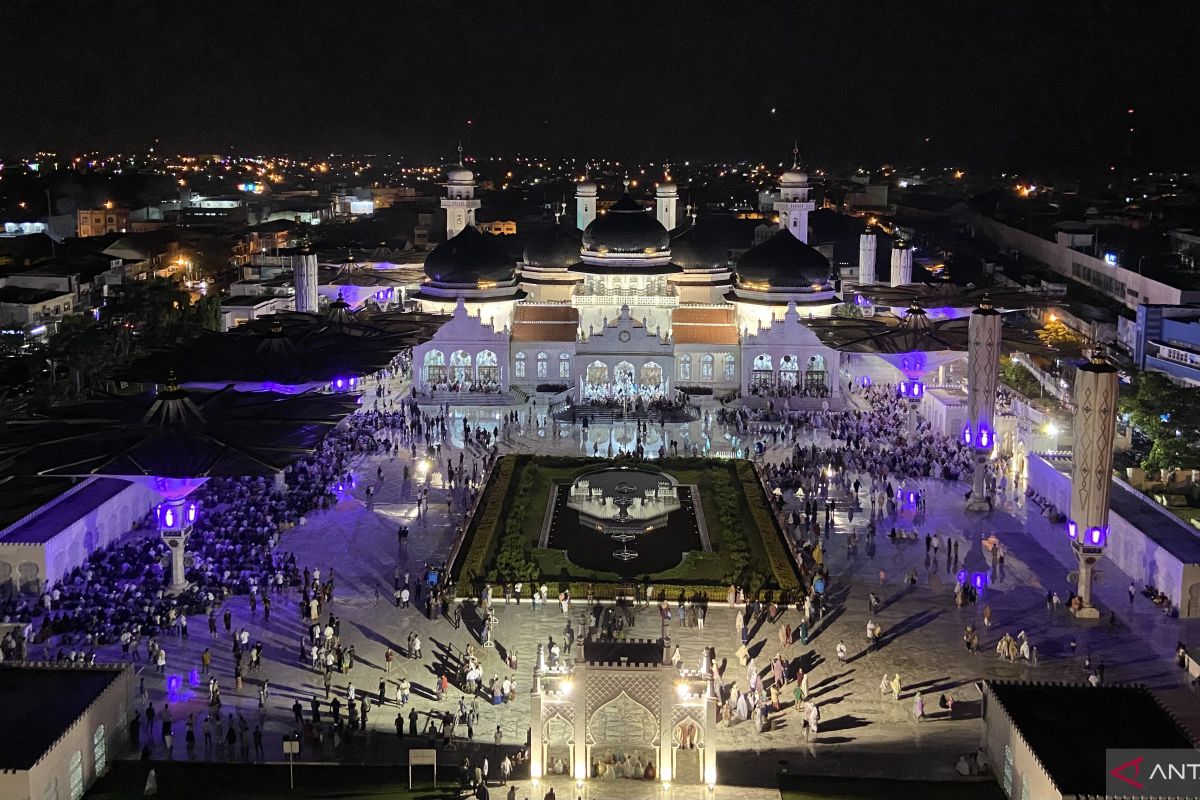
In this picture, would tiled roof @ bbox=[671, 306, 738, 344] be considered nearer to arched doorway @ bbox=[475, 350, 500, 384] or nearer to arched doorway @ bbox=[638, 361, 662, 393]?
arched doorway @ bbox=[638, 361, 662, 393]

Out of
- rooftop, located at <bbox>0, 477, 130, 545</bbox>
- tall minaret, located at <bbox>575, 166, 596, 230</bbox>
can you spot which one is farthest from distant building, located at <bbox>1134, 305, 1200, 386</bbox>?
rooftop, located at <bbox>0, 477, 130, 545</bbox>

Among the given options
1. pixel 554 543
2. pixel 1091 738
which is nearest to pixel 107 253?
pixel 554 543

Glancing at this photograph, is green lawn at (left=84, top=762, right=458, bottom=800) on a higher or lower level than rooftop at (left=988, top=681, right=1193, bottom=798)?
lower

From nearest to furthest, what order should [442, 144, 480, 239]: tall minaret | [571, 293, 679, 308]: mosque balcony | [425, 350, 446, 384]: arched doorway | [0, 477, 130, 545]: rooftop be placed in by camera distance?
[0, 477, 130, 545]: rooftop, [425, 350, 446, 384]: arched doorway, [571, 293, 679, 308]: mosque balcony, [442, 144, 480, 239]: tall minaret

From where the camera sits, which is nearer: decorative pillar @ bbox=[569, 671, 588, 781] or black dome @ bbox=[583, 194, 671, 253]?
decorative pillar @ bbox=[569, 671, 588, 781]

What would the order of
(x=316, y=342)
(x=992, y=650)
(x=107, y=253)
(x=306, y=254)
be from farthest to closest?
(x=107, y=253), (x=306, y=254), (x=316, y=342), (x=992, y=650)

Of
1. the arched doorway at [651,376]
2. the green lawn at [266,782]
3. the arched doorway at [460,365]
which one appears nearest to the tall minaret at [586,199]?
the arched doorway at [460,365]

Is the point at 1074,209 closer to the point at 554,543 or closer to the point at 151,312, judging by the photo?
the point at 151,312
